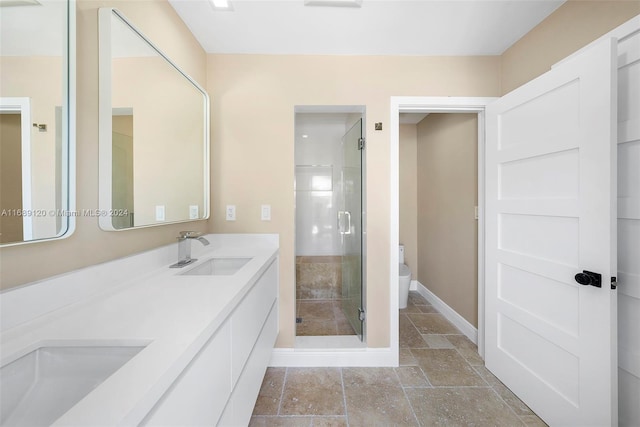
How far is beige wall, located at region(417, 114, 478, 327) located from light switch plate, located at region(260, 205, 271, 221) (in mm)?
1834

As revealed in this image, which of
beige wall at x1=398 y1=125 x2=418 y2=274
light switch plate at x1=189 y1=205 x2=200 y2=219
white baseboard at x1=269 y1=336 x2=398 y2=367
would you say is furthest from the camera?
beige wall at x1=398 y1=125 x2=418 y2=274

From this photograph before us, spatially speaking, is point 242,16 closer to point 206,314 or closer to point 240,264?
point 240,264

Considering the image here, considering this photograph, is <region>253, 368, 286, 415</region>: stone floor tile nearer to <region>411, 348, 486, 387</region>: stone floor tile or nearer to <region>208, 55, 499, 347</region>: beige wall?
<region>208, 55, 499, 347</region>: beige wall

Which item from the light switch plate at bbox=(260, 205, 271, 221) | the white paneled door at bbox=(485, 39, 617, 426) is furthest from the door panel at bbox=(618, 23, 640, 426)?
the light switch plate at bbox=(260, 205, 271, 221)

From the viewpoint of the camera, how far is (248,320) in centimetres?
113

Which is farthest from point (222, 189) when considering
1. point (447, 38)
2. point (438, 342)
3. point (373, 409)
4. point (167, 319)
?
point (438, 342)

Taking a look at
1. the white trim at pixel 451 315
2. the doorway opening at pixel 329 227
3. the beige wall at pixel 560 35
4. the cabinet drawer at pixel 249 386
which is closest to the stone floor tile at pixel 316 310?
the doorway opening at pixel 329 227

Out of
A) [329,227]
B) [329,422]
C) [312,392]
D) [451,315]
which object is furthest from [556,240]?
[329,227]

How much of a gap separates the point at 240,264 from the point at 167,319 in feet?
2.84

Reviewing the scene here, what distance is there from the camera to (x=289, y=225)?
194cm

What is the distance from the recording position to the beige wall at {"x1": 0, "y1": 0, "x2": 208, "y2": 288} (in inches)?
29.7

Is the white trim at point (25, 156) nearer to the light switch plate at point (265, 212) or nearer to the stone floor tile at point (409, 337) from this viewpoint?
the light switch plate at point (265, 212)

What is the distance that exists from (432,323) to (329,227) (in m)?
1.78

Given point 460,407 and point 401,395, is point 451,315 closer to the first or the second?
point 460,407
